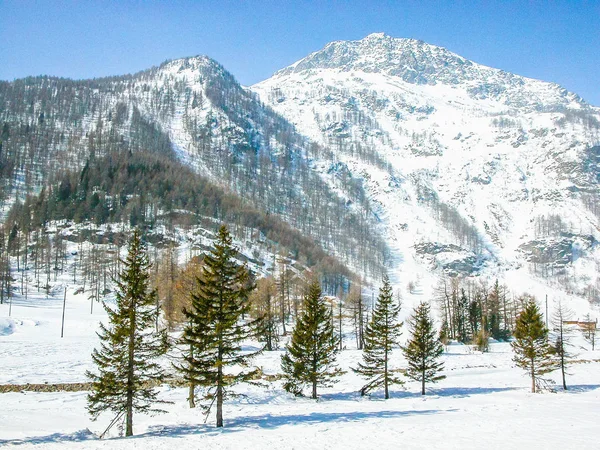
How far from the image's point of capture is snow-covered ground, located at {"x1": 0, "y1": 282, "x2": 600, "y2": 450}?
21.0 meters

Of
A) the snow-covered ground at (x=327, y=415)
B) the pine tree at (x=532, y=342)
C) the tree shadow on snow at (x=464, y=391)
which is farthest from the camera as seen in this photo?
the pine tree at (x=532, y=342)

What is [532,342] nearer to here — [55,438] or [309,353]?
[309,353]

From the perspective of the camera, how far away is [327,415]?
93.7 ft

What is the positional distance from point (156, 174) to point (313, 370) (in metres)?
154

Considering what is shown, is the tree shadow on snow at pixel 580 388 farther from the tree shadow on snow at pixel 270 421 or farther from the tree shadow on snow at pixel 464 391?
the tree shadow on snow at pixel 270 421

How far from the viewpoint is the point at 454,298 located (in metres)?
79.1

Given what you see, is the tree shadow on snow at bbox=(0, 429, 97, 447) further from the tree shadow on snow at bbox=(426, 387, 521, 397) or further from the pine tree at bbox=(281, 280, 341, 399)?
the tree shadow on snow at bbox=(426, 387, 521, 397)

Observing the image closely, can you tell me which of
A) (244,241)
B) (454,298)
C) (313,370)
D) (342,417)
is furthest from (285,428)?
(244,241)

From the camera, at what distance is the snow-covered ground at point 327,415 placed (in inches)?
825

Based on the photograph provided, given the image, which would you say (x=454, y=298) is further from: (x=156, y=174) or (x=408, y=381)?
(x=156, y=174)

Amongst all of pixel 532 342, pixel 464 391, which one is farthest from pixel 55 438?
pixel 532 342

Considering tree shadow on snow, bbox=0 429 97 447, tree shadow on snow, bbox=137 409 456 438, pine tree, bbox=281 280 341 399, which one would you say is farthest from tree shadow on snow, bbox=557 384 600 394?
tree shadow on snow, bbox=0 429 97 447

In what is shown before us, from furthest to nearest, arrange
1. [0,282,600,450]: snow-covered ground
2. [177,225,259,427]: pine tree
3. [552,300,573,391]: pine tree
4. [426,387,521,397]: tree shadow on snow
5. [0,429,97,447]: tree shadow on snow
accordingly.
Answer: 1. [552,300,573,391]: pine tree
2. [426,387,521,397]: tree shadow on snow
3. [177,225,259,427]: pine tree
4. [0,429,97,447]: tree shadow on snow
5. [0,282,600,450]: snow-covered ground

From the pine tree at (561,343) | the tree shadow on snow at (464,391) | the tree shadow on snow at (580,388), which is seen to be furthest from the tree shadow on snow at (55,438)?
the tree shadow on snow at (580,388)
